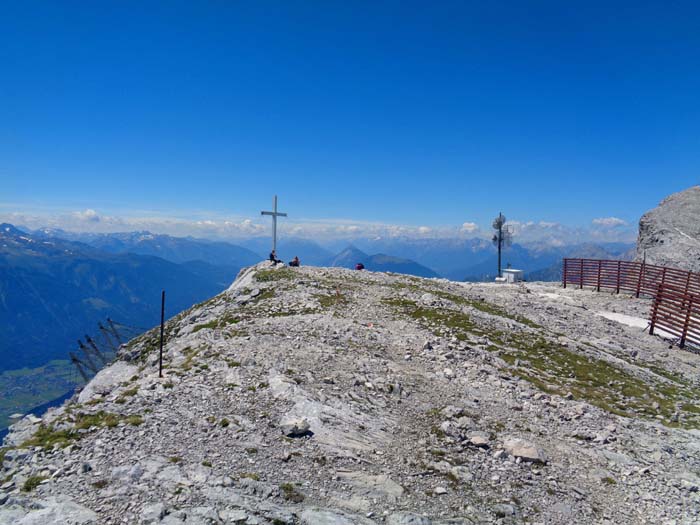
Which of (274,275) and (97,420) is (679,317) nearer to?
(274,275)

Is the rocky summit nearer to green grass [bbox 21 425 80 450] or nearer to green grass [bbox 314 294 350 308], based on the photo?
green grass [bbox 21 425 80 450]

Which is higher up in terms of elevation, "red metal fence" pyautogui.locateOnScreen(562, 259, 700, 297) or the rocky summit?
"red metal fence" pyautogui.locateOnScreen(562, 259, 700, 297)

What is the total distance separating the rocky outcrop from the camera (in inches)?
1826

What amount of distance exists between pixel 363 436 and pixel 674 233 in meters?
56.3

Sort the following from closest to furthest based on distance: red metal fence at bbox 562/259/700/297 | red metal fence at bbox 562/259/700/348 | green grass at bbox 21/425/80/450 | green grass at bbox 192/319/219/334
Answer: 1. green grass at bbox 21/425/80/450
2. green grass at bbox 192/319/219/334
3. red metal fence at bbox 562/259/700/348
4. red metal fence at bbox 562/259/700/297

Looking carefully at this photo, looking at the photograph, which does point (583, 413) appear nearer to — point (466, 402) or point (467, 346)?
point (466, 402)

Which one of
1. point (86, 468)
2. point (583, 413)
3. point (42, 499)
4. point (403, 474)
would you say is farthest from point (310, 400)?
point (583, 413)

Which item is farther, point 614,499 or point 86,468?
point 614,499

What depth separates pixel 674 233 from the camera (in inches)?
1959

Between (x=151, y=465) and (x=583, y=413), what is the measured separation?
13604 mm

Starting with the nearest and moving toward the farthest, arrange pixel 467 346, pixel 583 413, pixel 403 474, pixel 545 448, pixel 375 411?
pixel 403 474
pixel 545 448
pixel 375 411
pixel 583 413
pixel 467 346

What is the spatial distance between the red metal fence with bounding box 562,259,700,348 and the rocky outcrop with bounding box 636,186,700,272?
19.0 ft

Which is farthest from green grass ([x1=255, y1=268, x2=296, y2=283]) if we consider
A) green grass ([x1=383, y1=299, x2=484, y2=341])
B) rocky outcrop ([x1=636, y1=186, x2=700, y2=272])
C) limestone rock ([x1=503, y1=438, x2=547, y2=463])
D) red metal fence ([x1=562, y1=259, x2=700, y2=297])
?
rocky outcrop ([x1=636, y1=186, x2=700, y2=272])

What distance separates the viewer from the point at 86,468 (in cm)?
878
